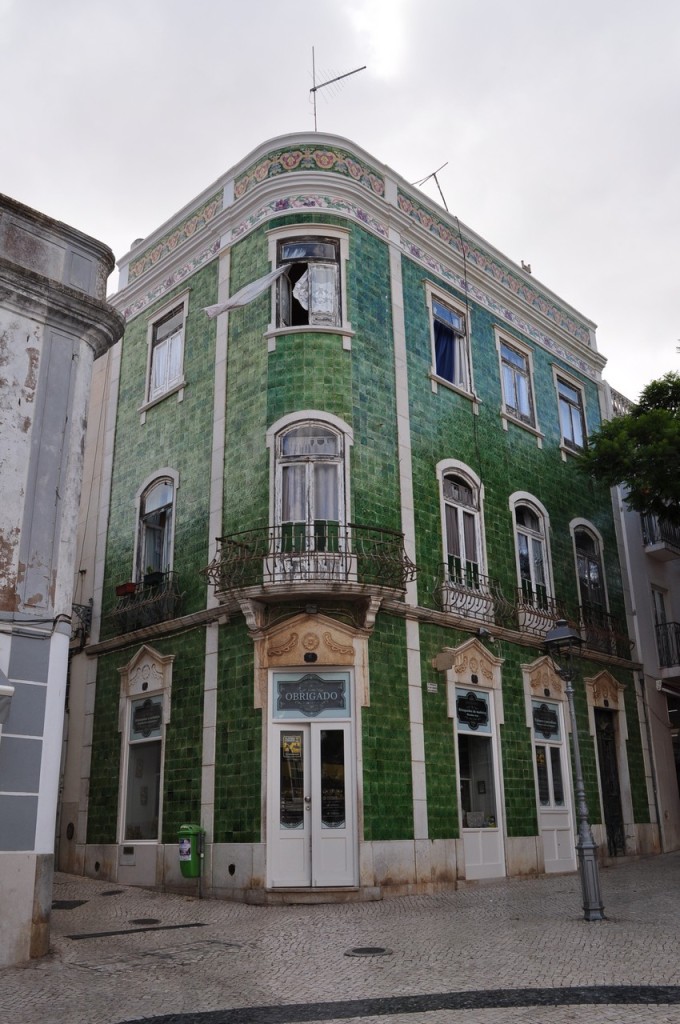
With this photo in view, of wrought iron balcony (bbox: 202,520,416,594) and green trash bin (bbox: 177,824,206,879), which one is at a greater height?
wrought iron balcony (bbox: 202,520,416,594)

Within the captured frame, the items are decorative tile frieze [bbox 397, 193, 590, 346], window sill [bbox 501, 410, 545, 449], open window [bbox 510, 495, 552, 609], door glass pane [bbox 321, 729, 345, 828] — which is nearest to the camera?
door glass pane [bbox 321, 729, 345, 828]

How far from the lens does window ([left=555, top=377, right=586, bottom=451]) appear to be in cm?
2142

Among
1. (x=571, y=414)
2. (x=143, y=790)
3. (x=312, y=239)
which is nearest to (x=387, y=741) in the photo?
(x=143, y=790)

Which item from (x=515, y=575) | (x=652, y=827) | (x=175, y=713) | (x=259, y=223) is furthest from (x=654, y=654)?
(x=259, y=223)

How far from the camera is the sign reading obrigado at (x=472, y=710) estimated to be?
15578 millimetres

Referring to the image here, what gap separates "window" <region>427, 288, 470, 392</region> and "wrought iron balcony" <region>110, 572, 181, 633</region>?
651 centimetres

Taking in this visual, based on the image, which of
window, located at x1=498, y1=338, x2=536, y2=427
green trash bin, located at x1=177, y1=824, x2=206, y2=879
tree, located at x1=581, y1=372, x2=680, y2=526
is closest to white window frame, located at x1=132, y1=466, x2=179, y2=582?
green trash bin, located at x1=177, y1=824, x2=206, y2=879

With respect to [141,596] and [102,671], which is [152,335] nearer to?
[141,596]

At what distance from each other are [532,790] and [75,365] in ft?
36.2

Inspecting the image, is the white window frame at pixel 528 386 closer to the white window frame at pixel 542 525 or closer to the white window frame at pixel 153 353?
the white window frame at pixel 542 525

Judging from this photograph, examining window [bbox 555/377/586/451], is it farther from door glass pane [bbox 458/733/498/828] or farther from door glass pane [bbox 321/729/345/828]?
door glass pane [bbox 321/729/345/828]

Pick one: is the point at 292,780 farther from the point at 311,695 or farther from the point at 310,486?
the point at 310,486

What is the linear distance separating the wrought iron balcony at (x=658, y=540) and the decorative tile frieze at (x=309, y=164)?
11.3m

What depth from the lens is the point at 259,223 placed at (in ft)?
55.0
